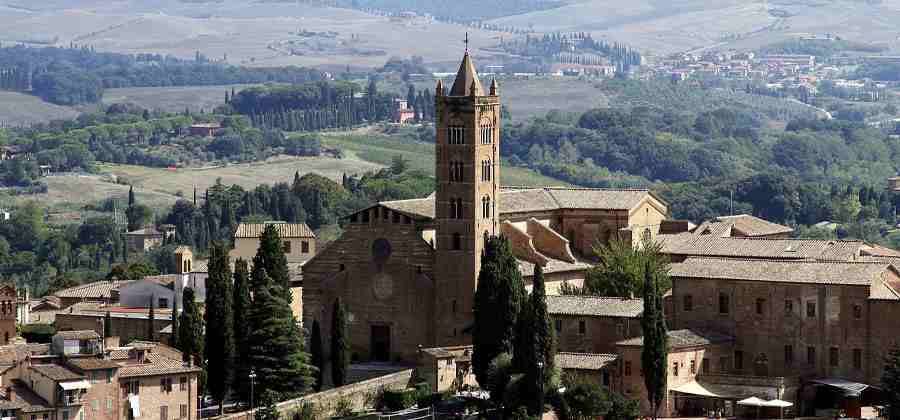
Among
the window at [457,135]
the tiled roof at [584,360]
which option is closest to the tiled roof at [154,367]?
the tiled roof at [584,360]

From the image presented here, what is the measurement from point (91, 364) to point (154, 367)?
2.28 meters

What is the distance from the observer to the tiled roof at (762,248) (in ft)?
244

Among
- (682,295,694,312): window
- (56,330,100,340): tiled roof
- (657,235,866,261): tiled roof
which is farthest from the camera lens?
(657,235,866,261): tiled roof

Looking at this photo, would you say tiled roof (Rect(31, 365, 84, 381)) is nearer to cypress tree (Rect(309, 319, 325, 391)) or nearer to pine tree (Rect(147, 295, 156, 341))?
cypress tree (Rect(309, 319, 325, 391))

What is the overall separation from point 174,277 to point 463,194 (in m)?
18.7

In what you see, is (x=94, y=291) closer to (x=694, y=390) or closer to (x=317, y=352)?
(x=317, y=352)

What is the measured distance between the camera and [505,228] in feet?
258

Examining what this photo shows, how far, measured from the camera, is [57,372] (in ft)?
209

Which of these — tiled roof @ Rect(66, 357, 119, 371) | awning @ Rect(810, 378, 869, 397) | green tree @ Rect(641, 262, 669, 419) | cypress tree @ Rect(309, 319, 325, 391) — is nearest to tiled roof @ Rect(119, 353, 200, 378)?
tiled roof @ Rect(66, 357, 119, 371)

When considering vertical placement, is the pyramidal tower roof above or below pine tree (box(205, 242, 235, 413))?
above

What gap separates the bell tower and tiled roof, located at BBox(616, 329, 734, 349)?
8298 mm

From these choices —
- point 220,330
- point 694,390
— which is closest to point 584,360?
point 694,390

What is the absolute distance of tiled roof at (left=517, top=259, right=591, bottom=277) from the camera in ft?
251

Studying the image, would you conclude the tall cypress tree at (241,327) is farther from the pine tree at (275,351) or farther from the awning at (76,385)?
the awning at (76,385)
